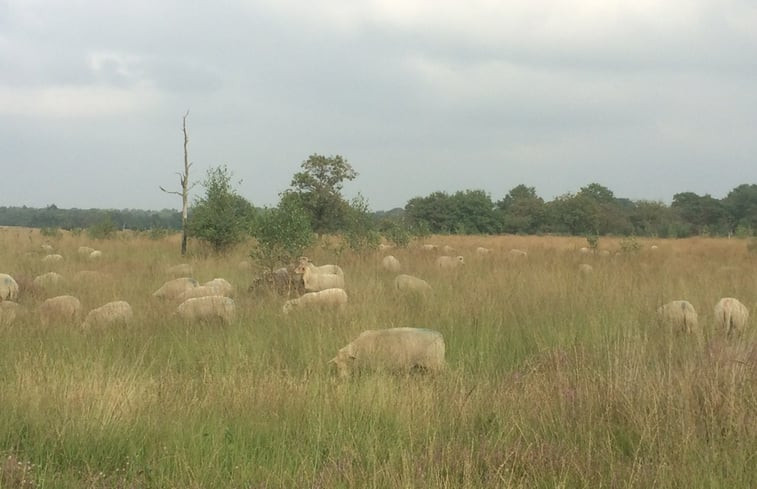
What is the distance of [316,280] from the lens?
11.3m

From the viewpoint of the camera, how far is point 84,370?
17.8 ft

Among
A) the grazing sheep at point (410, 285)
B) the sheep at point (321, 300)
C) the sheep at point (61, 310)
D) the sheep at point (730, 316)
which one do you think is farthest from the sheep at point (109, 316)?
the sheep at point (730, 316)

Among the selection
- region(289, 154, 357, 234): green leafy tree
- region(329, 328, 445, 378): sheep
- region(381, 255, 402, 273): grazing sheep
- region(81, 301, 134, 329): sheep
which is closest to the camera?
region(329, 328, 445, 378): sheep

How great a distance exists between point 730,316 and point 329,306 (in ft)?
18.1

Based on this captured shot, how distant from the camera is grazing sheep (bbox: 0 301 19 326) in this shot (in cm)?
779

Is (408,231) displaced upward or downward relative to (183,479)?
upward

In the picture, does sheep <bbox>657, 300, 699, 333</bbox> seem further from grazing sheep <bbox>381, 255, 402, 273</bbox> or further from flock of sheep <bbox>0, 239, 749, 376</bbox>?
grazing sheep <bbox>381, 255, 402, 273</bbox>

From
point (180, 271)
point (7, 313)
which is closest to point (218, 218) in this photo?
point (180, 271)

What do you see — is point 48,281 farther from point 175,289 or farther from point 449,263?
point 449,263

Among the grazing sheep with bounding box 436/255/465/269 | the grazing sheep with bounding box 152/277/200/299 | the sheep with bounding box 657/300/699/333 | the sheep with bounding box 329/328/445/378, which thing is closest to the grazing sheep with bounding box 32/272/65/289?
the grazing sheep with bounding box 152/277/200/299

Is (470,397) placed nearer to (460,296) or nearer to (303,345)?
(303,345)

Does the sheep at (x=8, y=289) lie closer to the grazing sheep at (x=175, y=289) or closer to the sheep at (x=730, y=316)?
the grazing sheep at (x=175, y=289)

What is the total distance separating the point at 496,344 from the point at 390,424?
2992mm

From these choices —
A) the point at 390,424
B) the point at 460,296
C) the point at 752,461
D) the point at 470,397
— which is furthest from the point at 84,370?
the point at 460,296
